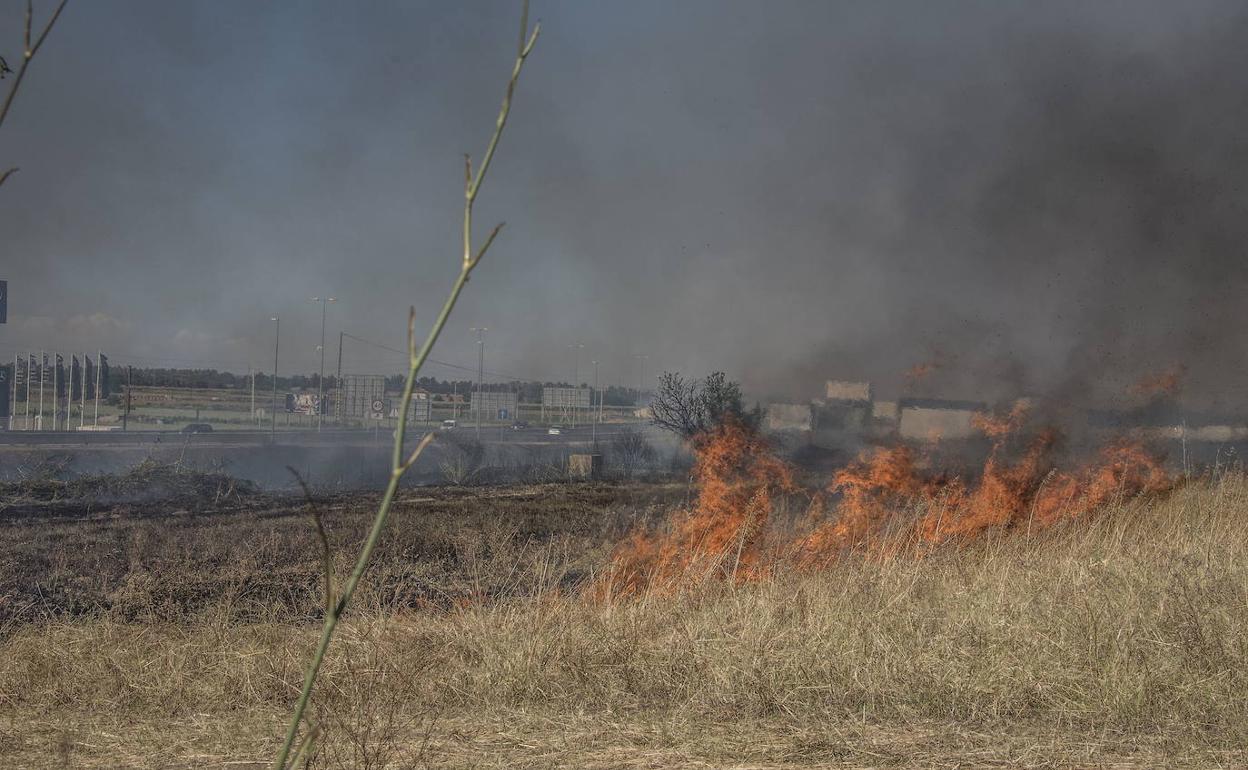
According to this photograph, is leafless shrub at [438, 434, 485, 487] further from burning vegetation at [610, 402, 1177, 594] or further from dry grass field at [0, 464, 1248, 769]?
dry grass field at [0, 464, 1248, 769]

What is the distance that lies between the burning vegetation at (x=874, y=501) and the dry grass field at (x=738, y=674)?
135cm

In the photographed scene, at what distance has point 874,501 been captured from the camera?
15.2 metres

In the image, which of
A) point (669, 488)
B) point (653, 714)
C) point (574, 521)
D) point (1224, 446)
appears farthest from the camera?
point (669, 488)

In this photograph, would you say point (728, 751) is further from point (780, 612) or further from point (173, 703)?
point (173, 703)

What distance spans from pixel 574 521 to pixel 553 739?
14.3 metres

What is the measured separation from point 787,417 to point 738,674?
17.1 meters

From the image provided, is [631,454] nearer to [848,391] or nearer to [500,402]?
[848,391]

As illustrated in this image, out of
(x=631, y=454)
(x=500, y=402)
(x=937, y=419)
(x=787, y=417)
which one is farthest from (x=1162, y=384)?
(x=500, y=402)

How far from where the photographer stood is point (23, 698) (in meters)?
6.38

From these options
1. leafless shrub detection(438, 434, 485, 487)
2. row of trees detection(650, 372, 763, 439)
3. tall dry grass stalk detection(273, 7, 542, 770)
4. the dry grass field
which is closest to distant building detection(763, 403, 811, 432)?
row of trees detection(650, 372, 763, 439)

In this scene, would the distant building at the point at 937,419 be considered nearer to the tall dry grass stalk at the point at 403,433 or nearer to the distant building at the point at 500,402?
the tall dry grass stalk at the point at 403,433

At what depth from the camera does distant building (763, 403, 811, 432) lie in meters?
22.4

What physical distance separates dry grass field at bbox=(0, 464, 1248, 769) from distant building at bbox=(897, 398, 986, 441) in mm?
7797

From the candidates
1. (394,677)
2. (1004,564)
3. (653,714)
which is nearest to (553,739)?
(653,714)
